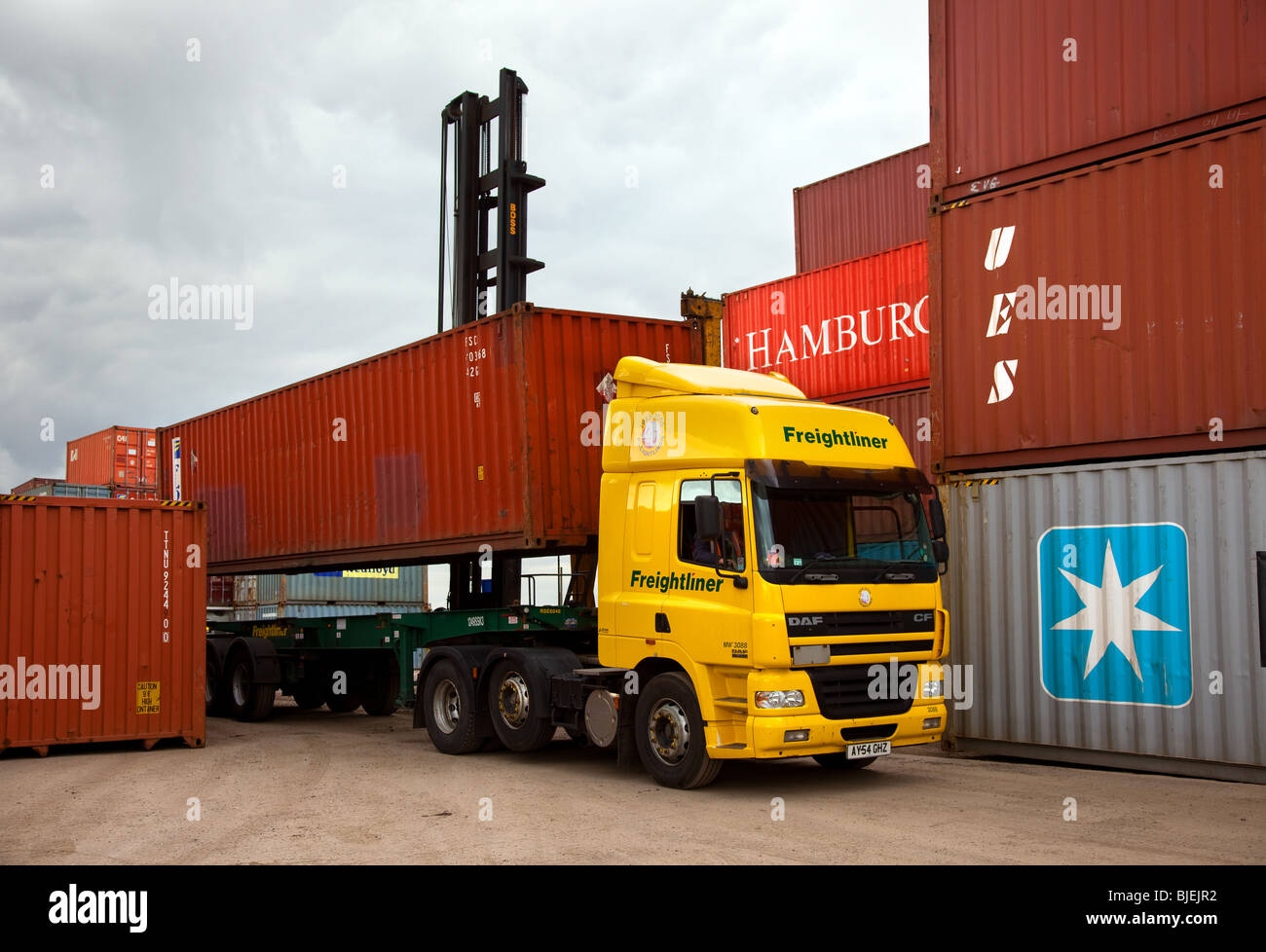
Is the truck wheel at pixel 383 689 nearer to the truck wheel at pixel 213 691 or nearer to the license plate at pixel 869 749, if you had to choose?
the truck wheel at pixel 213 691

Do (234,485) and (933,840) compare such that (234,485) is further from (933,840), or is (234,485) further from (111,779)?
(933,840)

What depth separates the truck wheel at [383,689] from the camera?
658 inches

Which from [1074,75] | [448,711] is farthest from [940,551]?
[448,711]

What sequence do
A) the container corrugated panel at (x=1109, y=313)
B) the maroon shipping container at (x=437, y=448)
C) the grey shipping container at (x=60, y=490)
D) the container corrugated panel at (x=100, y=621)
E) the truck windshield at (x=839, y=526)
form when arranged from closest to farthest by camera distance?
the truck windshield at (x=839, y=526) → the container corrugated panel at (x=1109, y=313) → the maroon shipping container at (x=437, y=448) → the container corrugated panel at (x=100, y=621) → the grey shipping container at (x=60, y=490)

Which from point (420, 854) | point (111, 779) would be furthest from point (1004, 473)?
point (111, 779)

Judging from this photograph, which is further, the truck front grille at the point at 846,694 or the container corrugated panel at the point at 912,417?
the container corrugated panel at the point at 912,417

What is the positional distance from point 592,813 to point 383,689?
30.5 ft

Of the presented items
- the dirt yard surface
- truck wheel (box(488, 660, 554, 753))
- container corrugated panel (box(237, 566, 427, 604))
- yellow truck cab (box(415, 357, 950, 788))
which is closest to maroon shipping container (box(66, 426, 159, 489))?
container corrugated panel (box(237, 566, 427, 604))

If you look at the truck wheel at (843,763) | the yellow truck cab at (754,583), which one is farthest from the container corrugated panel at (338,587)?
the yellow truck cab at (754,583)

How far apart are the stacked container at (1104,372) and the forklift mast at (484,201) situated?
6.04 metres

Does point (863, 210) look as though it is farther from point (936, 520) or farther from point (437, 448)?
point (936, 520)

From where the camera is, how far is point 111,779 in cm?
1046

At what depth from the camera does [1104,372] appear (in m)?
10.2

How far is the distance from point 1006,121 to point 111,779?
10363mm
